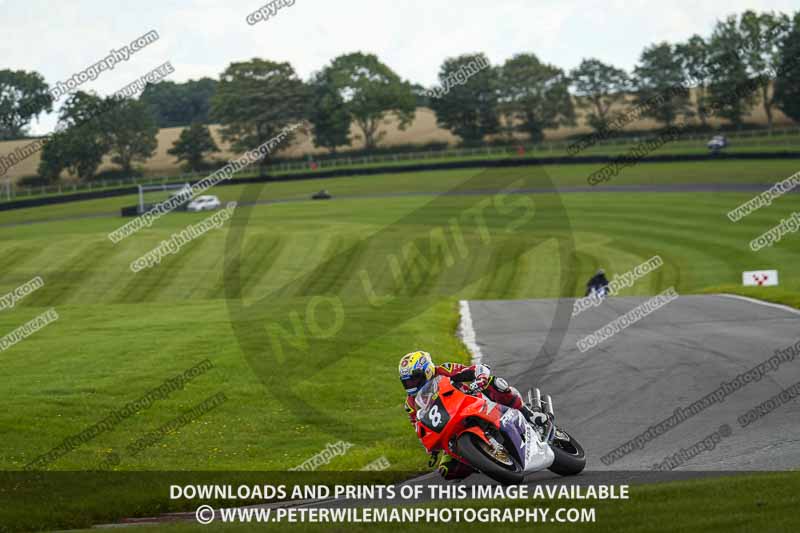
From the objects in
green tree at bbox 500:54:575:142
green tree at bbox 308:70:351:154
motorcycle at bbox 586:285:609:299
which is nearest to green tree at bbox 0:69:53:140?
green tree at bbox 308:70:351:154

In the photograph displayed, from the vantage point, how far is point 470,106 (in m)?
116

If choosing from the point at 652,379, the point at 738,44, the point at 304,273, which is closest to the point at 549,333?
the point at 652,379

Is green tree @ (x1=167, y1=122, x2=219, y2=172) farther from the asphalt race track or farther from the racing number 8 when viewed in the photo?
the racing number 8

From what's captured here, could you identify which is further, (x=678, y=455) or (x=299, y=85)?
(x=299, y=85)

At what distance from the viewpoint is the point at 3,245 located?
5378 cm

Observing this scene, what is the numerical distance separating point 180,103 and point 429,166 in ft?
322

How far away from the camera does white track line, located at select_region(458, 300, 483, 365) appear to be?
2084 cm

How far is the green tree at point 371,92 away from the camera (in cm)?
12044

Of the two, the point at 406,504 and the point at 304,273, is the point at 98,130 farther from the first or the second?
the point at 406,504

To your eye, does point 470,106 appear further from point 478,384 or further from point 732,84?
point 478,384

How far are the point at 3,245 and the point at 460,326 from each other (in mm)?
37709

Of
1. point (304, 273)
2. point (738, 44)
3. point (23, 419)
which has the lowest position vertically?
point (304, 273)

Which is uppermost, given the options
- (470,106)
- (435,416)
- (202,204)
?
(470,106)

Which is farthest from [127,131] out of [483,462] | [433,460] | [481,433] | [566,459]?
[483,462]
